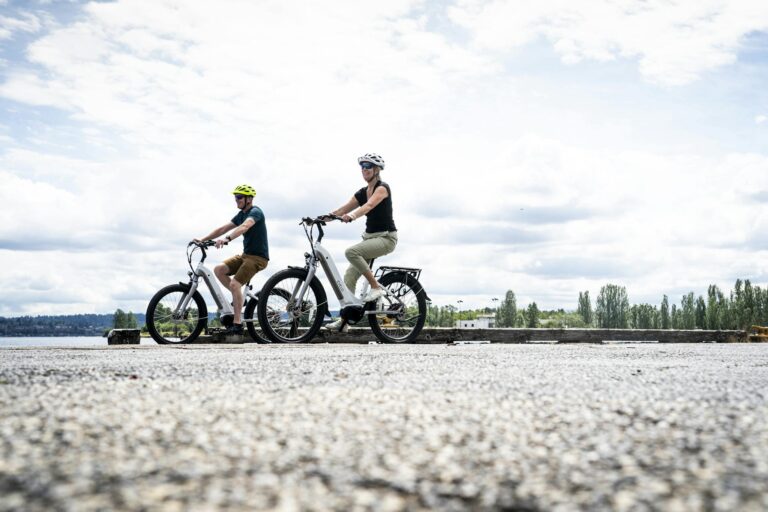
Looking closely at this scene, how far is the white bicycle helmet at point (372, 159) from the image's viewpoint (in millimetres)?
9953

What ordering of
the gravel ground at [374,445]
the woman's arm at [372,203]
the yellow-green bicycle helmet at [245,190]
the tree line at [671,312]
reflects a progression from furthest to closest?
the tree line at [671,312] → the yellow-green bicycle helmet at [245,190] → the woman's arm at [372,203] → the gravel ground at [374,445]

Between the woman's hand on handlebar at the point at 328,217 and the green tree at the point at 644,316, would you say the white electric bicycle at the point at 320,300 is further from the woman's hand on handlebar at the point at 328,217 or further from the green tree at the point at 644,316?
the green tree at the point at 644,316

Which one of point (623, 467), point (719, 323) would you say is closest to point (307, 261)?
point (623, 467)

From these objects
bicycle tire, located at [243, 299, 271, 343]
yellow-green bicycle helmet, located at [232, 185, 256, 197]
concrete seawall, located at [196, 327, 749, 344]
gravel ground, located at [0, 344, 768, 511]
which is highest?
yellow-green bicycle helmet, located at [232, 185, 256, 197]

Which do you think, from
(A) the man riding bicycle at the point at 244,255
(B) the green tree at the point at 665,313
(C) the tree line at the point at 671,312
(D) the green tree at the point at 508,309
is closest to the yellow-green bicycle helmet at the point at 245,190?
(A) the man riding bicycle at the point at 244,255

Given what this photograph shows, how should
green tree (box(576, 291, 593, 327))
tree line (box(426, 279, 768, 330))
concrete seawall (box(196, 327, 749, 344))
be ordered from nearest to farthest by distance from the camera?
concrete seawall (box(196, 327, 749, 344)) → tree line (box(426, 279, 768, 330)) → green tree (box(576, 291, 593, 327))

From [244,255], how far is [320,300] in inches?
56.2

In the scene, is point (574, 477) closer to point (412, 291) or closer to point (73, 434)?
point (73, 434)

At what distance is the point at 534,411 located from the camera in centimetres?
302

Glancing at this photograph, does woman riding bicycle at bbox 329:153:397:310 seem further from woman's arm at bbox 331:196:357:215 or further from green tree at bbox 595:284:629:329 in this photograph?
green tree at bbox 595:284:629:329

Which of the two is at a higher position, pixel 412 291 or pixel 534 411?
pixel 412 291

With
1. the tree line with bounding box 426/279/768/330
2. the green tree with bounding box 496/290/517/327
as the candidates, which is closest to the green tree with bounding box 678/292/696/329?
the tree line with bounding box 426/279/768/330

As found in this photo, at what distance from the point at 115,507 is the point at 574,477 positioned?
129 centimetres

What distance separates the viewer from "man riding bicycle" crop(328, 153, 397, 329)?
9711mm
